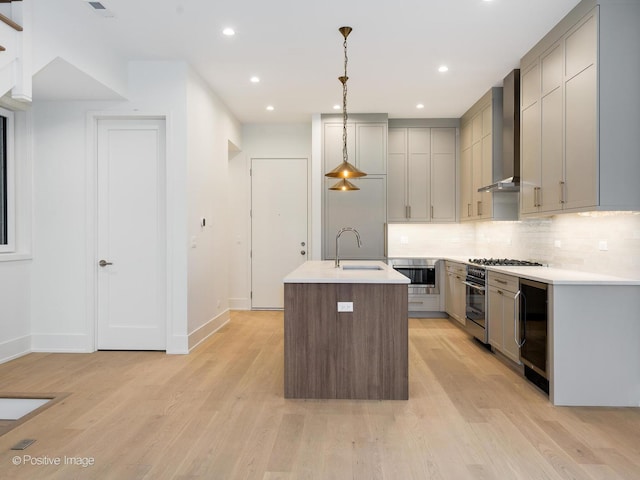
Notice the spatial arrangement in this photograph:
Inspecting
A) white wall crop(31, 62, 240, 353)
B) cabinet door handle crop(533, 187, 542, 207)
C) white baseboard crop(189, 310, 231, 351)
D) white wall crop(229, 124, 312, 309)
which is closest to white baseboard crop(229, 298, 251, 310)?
white wall crop(229, 124, 312, 309)

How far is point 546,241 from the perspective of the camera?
4723 mm

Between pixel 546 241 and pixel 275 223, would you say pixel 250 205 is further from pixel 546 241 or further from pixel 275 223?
pixel 546 241

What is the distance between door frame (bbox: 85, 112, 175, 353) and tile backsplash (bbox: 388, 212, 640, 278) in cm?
369

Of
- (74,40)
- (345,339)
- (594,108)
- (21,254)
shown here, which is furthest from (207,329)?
(594,108)

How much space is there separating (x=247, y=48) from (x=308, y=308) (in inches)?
98.9

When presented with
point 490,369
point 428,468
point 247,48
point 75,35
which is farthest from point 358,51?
point 428,468

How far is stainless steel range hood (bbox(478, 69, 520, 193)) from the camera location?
4.78 meters

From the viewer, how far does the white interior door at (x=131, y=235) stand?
15.4ft

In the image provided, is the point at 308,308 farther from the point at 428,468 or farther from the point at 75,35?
the point at 75,35

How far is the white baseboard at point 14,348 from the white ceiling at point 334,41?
2971 mm

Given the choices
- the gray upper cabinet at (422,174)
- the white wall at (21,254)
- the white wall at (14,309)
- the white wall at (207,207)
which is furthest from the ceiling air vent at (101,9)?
the gray upper cabinet at (422,174)

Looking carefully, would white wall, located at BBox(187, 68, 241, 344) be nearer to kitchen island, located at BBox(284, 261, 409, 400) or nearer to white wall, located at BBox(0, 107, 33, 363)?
white wall, located at BBox(0, 107, 33, 363)

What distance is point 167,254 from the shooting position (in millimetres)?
4578

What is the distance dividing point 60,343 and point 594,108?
517cm
